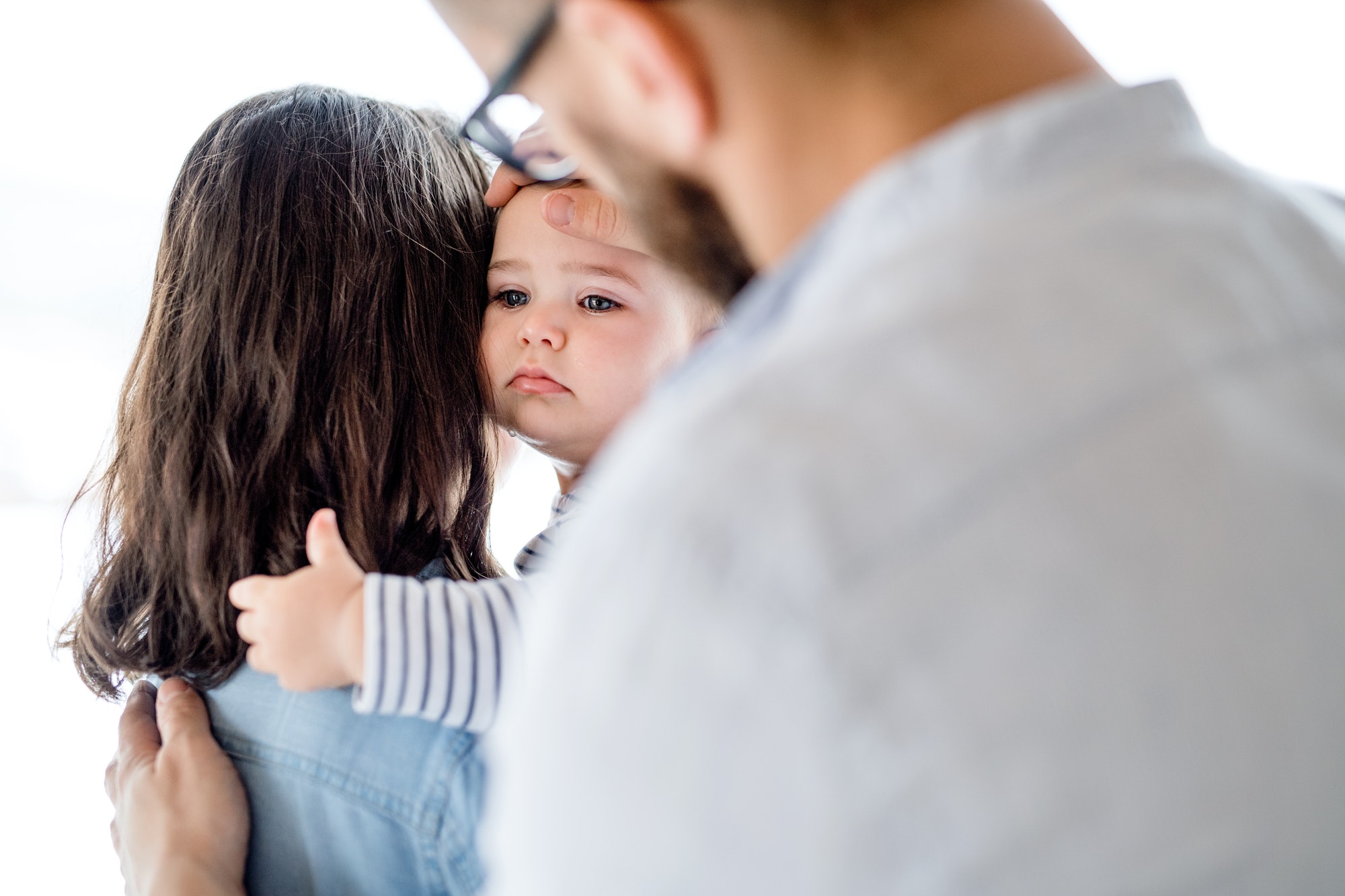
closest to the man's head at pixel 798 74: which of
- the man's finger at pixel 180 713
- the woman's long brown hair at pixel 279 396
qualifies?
the woman's long brown hair at pixel 279 396

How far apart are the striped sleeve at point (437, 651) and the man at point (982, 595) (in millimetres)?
495

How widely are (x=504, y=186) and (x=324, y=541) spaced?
63cm

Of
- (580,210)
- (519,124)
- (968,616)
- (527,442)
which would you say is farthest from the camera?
(527,442)

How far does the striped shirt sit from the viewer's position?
1018 mm

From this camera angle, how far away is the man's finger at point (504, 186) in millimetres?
1485

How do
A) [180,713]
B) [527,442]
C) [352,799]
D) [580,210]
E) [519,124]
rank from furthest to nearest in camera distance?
[527,442]
[580,210]
[180,713]
[352,799]
[519,124]

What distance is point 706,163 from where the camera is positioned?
701 millimetres

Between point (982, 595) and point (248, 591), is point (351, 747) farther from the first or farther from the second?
point (982, 595)

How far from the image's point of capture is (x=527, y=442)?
5.20ft

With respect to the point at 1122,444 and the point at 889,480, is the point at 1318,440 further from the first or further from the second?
the point at 889,480

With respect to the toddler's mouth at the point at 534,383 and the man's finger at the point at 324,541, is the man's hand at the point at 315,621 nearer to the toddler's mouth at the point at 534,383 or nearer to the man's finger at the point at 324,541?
the man's finger at the point at 324,541

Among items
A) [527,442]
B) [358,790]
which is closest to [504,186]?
[527,442]

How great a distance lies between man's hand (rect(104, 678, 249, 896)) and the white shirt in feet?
2.29

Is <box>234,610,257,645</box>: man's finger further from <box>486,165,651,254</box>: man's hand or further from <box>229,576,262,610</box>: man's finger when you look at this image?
<box>486,165,651,254</box>: man's hand
